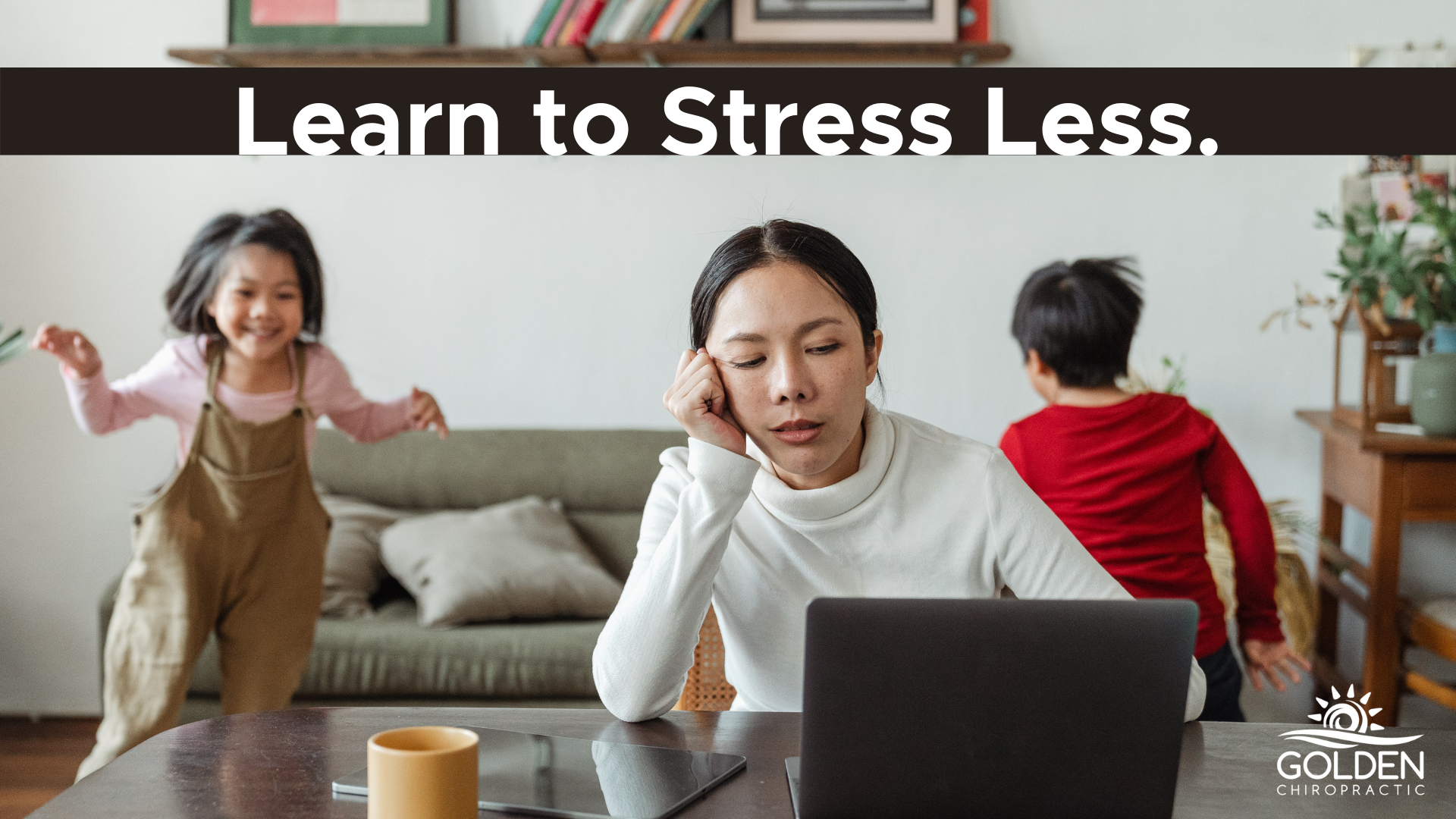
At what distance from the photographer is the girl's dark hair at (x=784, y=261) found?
1.19m

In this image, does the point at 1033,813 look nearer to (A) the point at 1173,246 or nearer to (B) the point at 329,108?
(A) the point at 1173,246

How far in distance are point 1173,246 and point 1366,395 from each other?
2.11 ft

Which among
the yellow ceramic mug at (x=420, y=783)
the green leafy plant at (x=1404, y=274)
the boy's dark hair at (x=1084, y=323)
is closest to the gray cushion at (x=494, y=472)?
the boy's dark hair at (x=1084, y=323)

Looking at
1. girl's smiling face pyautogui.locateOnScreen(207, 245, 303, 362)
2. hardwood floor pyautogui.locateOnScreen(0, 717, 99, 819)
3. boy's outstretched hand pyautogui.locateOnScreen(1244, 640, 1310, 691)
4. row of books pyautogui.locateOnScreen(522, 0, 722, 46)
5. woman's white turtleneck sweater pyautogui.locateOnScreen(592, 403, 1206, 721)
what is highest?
row of books pyautogui.locateOnScreen(522, 0, 722, 46)

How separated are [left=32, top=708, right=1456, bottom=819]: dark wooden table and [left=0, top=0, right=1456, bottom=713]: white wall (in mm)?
2023

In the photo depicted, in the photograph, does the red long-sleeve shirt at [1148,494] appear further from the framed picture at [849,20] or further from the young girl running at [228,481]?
the framed picture at [849,20]

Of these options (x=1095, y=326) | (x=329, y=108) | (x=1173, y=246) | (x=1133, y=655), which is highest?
(x=329, y=108)

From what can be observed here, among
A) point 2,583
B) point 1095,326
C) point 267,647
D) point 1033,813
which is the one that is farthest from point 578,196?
point 1033,813

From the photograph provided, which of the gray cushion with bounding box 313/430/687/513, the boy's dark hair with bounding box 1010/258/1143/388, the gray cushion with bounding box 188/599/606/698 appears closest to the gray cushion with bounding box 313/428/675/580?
the gray cushion with bounding box 313/430/687/513

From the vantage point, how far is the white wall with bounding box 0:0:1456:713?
294 centimetres

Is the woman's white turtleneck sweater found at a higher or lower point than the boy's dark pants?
higher

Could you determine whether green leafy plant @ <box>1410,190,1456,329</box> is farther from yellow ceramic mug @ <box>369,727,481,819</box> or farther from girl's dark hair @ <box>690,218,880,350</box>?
yellow ceramic mug @ <box>369,727,481,819</box>

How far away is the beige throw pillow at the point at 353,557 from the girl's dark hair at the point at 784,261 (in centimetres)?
157

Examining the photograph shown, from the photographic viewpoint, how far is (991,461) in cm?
122
